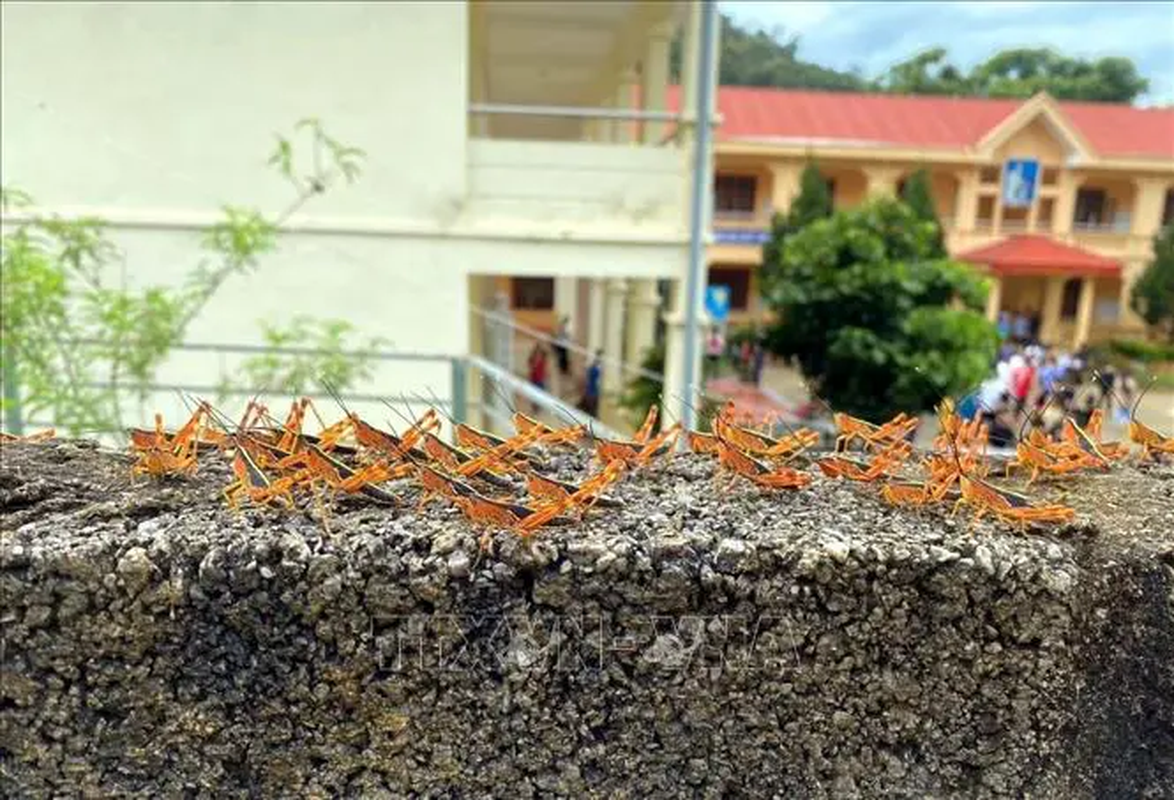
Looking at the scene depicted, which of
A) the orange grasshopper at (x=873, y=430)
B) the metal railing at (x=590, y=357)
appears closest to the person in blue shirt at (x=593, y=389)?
the metal railing at (x=590, y=357)

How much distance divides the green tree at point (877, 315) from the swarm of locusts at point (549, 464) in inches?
286

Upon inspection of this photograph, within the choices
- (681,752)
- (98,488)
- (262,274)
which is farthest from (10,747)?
(262,274)

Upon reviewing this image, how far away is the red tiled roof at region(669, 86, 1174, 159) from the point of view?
78.0ft

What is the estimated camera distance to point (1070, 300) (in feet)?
86.9

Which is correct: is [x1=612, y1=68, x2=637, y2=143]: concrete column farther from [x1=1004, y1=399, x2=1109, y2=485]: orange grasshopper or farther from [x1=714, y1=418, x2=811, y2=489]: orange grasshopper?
[x1=714, y1=418, x2=811, y2=489]: orange grasshopper

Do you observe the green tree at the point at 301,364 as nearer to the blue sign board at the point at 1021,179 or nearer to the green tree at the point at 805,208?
the green tree at the point at 805,208

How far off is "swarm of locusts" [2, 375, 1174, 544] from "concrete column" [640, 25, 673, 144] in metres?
7.49

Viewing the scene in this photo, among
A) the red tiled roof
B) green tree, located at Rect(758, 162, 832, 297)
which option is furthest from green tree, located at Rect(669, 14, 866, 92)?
green tree, located at Rect(758, 162, 832, 297)

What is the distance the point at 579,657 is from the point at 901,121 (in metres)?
27.1

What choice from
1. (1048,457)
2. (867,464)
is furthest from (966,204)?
(867,464)

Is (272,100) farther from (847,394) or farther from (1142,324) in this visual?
(1142,324)

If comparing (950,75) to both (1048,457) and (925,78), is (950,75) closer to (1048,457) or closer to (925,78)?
(925,78)

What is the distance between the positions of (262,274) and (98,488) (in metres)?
5.56

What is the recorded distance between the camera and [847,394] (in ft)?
30.0
